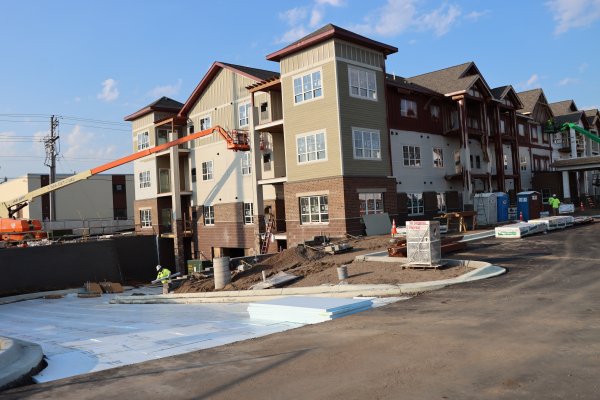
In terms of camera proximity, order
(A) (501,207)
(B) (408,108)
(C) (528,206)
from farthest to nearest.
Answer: (A) (501,207)
(C) (528,206)
(B) (408,108)

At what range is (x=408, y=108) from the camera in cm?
3362

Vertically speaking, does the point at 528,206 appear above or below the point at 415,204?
below

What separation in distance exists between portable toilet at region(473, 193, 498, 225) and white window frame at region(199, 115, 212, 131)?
21.8 m

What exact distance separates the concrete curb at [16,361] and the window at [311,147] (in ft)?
71.8

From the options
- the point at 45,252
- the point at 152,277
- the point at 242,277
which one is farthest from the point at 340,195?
the point at 152,277

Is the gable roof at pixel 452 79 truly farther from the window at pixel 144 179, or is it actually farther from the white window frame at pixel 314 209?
the window at pixel 144 179

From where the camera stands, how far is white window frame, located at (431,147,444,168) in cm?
3584

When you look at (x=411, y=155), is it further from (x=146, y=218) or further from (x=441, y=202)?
(x=146, y=218)

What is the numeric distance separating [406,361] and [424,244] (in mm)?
8927

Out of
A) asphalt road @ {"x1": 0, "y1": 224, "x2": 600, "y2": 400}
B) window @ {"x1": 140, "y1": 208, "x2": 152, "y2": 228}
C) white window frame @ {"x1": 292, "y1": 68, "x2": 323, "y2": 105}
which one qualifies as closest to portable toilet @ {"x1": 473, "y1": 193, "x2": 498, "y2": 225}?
white window frame @ {"x1": 292, "y1": 68, "x2": 323, "y2": 105}

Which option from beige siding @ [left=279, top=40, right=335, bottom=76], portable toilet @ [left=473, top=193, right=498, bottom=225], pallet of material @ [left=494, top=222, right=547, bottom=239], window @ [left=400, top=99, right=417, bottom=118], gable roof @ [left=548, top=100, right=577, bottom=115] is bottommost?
pallet of material @ [left=494, top=222, right=547, bottom=239]

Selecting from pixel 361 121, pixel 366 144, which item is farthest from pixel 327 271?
pixel 361 121

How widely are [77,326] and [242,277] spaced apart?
26.3 ft

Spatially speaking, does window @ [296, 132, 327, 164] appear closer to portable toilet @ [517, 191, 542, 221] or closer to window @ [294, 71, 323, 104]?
window @ [294, 71, 323, 104]
